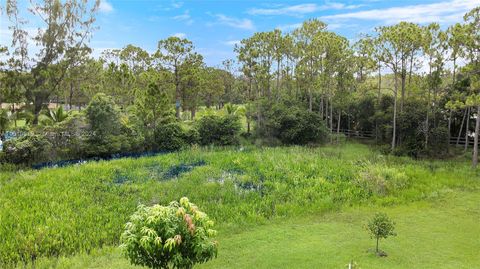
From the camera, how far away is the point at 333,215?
11.7 m

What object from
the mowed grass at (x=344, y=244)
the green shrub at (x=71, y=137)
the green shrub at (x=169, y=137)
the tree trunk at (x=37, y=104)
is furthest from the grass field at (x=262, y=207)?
the tree trunk at (x=37, y=104)

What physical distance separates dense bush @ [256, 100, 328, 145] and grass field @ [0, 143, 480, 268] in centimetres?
601

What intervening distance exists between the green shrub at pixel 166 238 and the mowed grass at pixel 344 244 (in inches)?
118

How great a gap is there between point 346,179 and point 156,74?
63.6 ft

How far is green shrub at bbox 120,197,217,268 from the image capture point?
5.05 meters

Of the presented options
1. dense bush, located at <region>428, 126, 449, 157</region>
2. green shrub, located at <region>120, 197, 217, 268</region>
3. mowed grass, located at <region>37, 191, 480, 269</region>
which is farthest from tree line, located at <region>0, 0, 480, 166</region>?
green shrub, located at <region>120, 197, 217, 268</region>

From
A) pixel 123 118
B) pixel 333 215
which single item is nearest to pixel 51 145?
pixel 123 118

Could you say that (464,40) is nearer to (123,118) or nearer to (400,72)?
(400,72)

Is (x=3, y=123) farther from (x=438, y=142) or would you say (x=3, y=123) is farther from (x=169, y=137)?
(x=438, y=142)

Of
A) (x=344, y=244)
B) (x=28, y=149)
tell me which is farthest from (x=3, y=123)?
(x=344, y=244)

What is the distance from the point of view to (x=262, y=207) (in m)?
11.9

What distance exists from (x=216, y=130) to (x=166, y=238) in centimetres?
1854

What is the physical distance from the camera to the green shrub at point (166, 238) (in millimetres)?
5051

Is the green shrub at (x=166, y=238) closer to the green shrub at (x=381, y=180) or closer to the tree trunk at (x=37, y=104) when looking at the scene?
the green shrub at (x=381, y=180)
